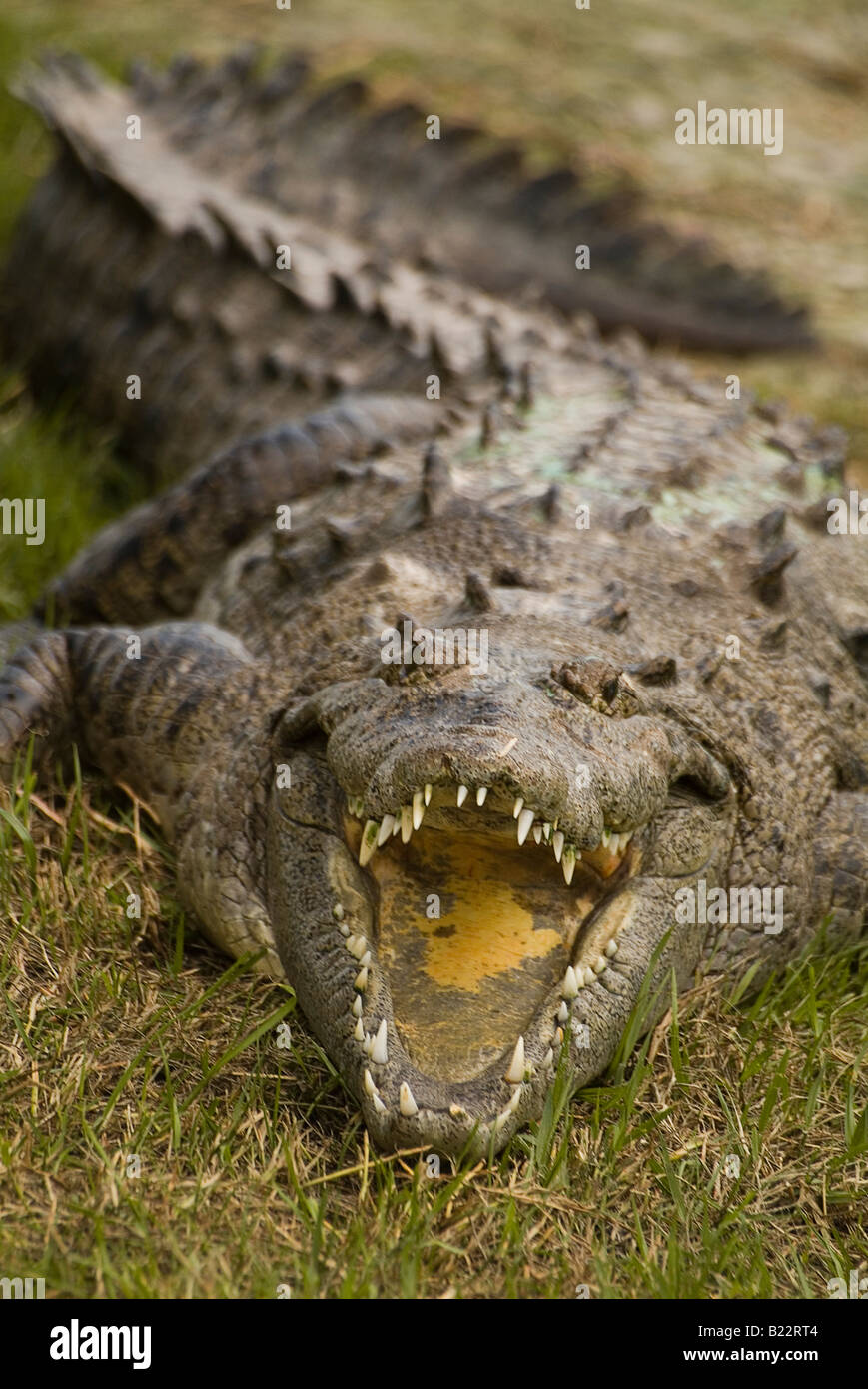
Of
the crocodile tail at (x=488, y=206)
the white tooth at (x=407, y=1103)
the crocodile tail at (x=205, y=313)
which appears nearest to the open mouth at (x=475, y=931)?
the white tooth at (x=407, y=1103)

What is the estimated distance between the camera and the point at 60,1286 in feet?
7.67

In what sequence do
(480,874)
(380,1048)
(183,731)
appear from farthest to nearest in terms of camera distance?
(183,731) → (480,874) → (380,1048)

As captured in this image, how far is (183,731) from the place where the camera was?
3705 millimetres

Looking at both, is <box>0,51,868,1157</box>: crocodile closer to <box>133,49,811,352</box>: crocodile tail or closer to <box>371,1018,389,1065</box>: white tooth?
<box>371,1018,389,1065</box>: white tooth

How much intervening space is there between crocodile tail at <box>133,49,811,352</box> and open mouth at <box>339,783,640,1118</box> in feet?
15.7

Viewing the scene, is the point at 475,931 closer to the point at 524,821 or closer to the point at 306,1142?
the point at 524,821

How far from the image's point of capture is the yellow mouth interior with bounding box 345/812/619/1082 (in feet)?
9.21

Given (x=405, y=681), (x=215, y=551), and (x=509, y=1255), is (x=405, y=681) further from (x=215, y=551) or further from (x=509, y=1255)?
(x=215, y=551)

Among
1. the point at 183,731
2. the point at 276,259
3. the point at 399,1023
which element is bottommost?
the point at 399,1023

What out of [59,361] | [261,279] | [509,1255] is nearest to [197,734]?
[509,1255]

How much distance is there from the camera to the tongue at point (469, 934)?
2.81 metres

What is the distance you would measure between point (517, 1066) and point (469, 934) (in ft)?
1.05

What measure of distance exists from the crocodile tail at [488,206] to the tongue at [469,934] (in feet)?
15.7

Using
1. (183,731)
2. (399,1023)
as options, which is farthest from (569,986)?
(183,731)
